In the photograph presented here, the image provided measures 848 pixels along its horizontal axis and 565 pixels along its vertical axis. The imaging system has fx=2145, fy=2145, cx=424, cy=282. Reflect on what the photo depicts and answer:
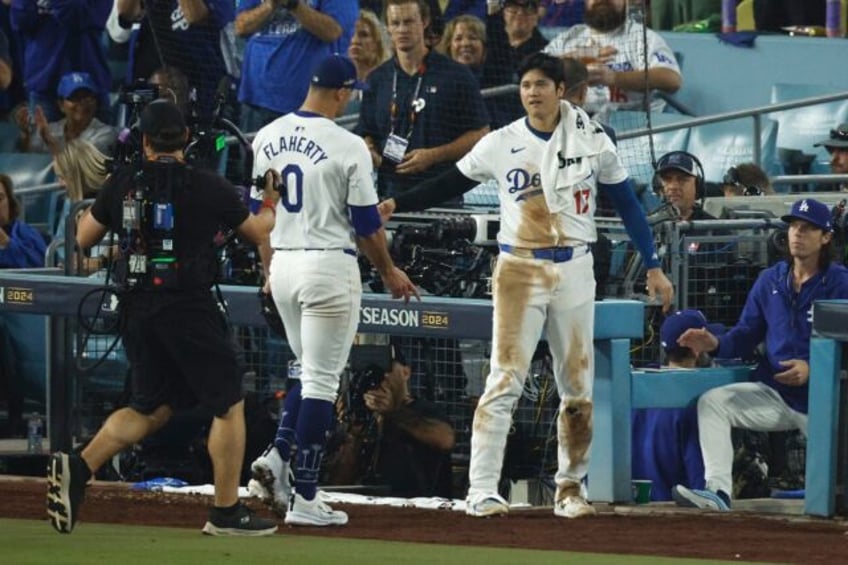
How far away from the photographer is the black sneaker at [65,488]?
863 cm

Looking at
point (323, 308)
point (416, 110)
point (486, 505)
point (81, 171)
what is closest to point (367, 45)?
point (416, 110)

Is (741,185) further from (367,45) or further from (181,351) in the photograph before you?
(181,351)

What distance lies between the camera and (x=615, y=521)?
9.66 meters

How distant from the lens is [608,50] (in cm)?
1427

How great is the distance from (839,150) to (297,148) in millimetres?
5288

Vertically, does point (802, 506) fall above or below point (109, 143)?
below

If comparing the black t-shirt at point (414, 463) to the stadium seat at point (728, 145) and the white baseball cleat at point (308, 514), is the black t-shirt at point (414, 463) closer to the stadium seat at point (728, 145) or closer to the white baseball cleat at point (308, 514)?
the white baseball cleat at point (308, 514)

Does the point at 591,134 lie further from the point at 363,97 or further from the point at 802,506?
the point at 363,97

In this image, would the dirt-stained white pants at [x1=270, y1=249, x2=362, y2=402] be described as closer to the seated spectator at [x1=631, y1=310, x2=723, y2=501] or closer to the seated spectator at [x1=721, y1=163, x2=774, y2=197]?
the seated spectator at [x1=631, y1=310, x2=723, y2=501]

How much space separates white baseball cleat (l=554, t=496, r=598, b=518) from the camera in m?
9.73

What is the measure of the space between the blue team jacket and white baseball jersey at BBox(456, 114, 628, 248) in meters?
1.47

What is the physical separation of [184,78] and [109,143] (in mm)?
1106

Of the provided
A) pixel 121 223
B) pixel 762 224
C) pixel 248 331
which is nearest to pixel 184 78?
pixel 248 331

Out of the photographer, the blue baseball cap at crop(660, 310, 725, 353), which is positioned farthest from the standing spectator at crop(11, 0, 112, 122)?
the blue baseball cap at crop(660, 310, 725, 353)
